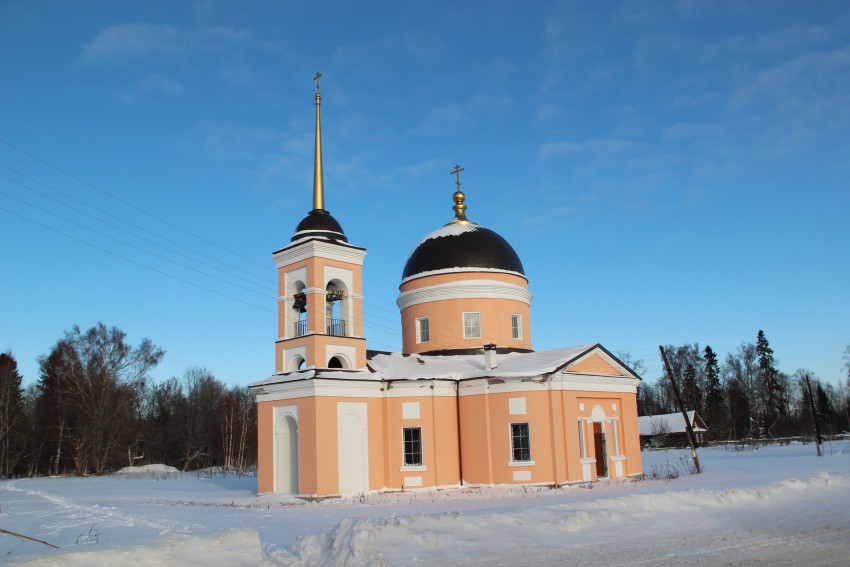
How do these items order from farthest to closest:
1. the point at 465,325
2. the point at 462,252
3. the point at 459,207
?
the point at 459,207, the point at 462,252, the point at 465,325

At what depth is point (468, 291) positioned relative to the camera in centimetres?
2827

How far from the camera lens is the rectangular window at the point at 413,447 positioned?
23469 millimetres

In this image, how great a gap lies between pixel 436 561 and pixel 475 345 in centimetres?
1789

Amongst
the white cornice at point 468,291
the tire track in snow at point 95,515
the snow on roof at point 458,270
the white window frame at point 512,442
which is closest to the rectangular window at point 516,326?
the white cornice at point 468,291

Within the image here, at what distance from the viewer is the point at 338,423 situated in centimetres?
2228

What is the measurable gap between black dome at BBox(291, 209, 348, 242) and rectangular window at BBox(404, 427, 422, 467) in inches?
270

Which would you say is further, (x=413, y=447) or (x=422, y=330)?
(x=422, y=330)

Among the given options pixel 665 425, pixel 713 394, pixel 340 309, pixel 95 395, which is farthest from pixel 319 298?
pixel 713 394

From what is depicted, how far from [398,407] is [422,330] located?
227 inches

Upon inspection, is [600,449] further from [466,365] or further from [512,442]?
[466,365]

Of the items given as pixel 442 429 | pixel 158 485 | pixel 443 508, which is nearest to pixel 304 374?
pixel 442 429

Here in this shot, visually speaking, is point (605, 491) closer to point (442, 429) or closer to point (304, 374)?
point (442, 429)

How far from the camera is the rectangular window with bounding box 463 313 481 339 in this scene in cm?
2806

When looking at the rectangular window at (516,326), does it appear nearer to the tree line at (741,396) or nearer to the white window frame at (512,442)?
the white window frame at (512,442)
